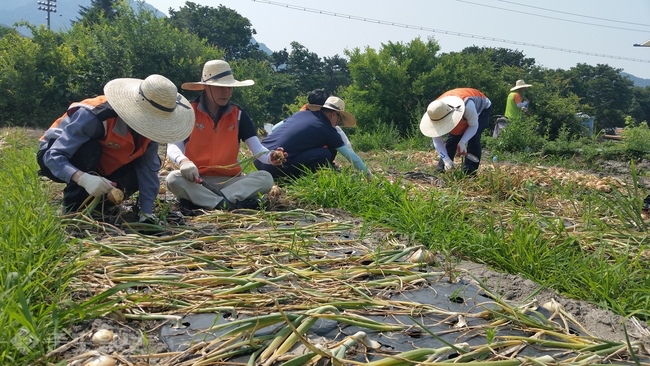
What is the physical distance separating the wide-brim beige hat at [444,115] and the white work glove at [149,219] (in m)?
2.88

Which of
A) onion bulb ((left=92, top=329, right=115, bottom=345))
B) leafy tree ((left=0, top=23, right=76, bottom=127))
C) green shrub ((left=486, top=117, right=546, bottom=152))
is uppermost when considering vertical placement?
onion bulb ((left=92, top=329, right=115, bottom=345))

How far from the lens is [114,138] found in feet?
9.72

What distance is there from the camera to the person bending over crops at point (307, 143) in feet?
14.6

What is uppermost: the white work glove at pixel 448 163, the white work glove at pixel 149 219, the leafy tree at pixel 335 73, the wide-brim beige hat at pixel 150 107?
the wide-brim beige hat at pixel 150 107

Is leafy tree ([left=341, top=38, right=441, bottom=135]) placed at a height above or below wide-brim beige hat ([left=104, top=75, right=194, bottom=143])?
below

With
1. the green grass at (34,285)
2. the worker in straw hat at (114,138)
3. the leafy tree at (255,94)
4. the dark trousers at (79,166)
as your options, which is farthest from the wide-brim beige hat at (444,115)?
the leafy tree at (255,94)

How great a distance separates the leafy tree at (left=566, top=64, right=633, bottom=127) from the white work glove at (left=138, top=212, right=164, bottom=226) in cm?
4127

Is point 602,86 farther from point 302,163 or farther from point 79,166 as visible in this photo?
point 79,166

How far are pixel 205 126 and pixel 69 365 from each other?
94.3 inches

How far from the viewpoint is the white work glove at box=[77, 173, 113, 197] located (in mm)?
2744

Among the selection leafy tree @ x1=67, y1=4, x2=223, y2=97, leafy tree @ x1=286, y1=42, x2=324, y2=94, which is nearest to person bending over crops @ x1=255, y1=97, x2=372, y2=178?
leafy tree @ x1=67, y1=4, x2=223, y2=97

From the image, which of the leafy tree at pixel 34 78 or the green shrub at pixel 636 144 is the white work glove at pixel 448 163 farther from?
the leafy tree at pixel 34 78

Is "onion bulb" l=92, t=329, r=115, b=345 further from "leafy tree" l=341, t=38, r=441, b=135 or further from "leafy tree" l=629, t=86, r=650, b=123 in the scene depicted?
"leafy tree" l=629, t=86, r=650, b=123

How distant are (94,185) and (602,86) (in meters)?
46.7
